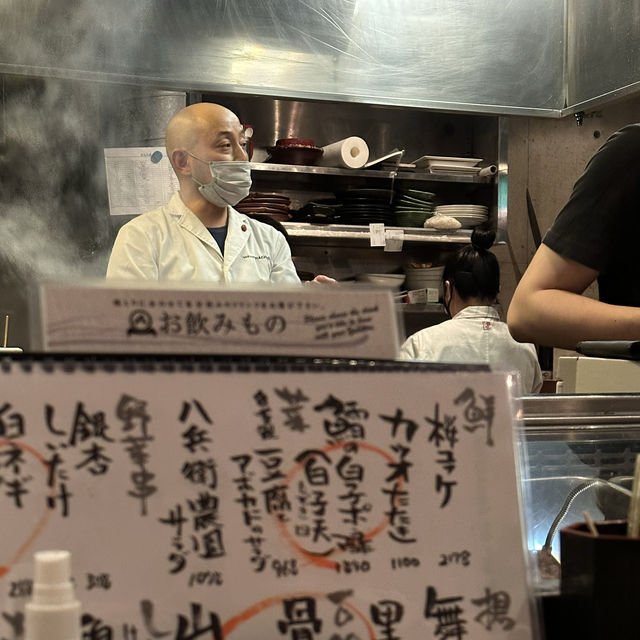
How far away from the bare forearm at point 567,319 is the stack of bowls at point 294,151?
2.98 meters

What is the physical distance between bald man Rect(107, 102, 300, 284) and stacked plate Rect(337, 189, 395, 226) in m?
1.16

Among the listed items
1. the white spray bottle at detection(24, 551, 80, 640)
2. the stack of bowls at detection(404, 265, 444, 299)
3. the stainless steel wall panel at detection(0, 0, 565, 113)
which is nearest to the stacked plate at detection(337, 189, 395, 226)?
the stack of bowls at detection(404, 265, 444, 299)

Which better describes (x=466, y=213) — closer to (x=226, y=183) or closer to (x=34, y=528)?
(x=226, y=183)

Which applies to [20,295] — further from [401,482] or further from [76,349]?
[401,482]

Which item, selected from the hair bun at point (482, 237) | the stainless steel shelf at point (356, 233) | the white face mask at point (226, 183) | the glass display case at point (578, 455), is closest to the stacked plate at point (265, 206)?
the stainless steel shelf at point (356, 233)

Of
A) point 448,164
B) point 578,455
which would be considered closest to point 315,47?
point 448,164

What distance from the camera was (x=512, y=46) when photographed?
3625 millimetres

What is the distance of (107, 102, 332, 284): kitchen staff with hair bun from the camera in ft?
10.3

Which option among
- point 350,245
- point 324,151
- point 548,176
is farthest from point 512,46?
point 548,176

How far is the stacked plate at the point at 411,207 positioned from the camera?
4.52 meters

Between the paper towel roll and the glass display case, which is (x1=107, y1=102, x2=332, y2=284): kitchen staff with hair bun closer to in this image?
the paper towel roll

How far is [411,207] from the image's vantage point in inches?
179

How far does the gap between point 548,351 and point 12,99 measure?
11.8 feet

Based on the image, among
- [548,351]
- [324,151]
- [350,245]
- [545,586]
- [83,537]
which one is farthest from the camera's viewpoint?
[548,351]
